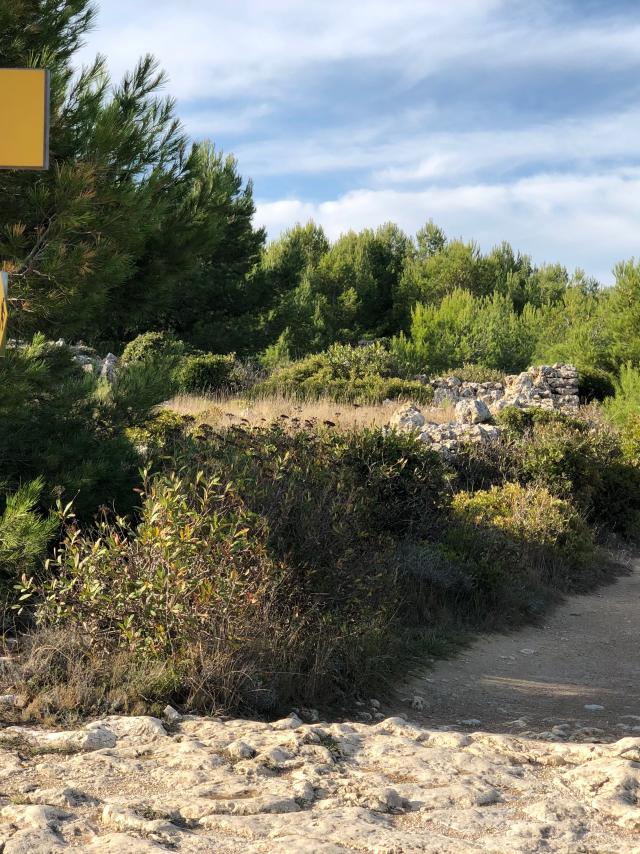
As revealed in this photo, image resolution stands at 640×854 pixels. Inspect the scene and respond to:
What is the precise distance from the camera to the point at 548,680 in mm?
6531

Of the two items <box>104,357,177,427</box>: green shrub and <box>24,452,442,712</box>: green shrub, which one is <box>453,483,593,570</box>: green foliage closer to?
<box>24,452,442,712</box>: green shrub

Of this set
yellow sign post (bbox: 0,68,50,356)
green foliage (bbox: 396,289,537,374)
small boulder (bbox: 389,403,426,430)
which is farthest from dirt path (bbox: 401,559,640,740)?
green foliage (bbox: 396,289,537,374)

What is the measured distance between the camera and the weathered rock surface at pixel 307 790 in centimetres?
295

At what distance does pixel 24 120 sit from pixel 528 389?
17.7m

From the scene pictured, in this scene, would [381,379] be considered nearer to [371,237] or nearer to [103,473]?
[103,473]

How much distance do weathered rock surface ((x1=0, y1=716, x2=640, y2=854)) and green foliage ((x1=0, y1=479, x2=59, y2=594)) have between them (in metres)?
1.82

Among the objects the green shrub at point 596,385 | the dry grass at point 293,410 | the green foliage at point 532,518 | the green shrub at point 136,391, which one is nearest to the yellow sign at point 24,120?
the green shrub at point 136,391

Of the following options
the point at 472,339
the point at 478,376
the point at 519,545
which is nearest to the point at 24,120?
the point at 519,545

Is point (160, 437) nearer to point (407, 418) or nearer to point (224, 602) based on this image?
point (224, 602)

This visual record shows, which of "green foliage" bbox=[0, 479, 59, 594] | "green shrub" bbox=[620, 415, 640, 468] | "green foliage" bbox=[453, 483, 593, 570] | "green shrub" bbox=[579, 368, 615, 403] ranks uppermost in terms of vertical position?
"green shrub" bbox=[579, 368, 615, 403]

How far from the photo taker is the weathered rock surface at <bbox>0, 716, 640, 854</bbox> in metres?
2.95

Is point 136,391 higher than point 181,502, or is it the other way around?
point 136,391

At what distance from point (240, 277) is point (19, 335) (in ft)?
69.6

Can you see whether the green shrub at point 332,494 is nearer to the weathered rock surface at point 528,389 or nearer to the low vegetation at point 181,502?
the low vegetation at point 181,502
